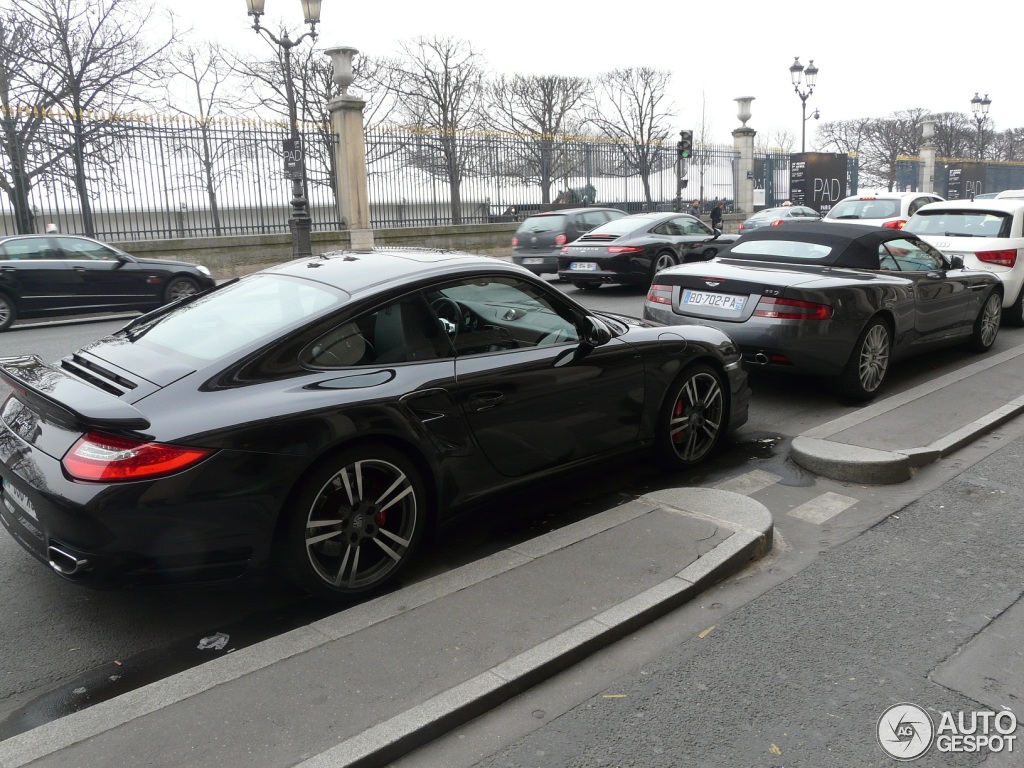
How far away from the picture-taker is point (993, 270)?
35.1ft

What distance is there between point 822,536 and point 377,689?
104 inches

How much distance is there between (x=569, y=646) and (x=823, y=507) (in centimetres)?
236

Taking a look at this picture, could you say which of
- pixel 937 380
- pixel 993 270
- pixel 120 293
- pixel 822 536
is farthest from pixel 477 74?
pixel 822 536

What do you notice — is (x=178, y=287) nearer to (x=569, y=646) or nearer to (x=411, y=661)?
(x=411, y=661)

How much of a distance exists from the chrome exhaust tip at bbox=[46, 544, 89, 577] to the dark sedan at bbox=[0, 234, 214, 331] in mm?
10424

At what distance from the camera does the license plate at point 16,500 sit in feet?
10.9

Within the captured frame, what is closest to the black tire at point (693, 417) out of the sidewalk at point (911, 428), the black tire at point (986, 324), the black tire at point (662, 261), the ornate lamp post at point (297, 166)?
the sidewalk at point (911, 428)

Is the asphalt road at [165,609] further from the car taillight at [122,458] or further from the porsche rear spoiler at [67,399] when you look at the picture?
the porsche rear spoiler at [67,399]

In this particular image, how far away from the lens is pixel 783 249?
8.05 metres

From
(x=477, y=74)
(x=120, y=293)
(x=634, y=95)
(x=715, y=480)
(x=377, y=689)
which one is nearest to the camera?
(x=377, y=689)

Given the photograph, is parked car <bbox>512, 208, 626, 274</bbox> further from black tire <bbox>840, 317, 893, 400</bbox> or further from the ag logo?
the ag logo

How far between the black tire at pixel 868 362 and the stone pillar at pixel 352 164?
1717 cm

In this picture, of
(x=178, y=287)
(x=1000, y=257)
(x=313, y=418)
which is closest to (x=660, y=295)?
(x=313, y=418)

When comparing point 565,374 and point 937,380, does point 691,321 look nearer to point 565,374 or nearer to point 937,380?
point 937,380
